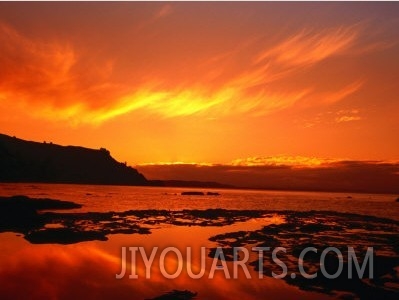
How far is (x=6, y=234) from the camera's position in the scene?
102 ft

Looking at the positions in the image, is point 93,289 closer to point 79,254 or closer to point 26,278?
point 26,278

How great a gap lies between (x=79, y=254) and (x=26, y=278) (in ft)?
20.7

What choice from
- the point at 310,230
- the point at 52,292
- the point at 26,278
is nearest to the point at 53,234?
the point at 26,278

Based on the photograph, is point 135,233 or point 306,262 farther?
point 135,233

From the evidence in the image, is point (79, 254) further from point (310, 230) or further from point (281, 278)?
point (310, 230)

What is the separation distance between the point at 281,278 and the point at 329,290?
103 inches

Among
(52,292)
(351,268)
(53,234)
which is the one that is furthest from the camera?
(53,234)

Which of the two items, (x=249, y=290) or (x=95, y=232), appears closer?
(x=249, y=290)

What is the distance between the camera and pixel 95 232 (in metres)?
33.5

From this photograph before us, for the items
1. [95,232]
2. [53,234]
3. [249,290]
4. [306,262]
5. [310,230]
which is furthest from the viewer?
[310,230]

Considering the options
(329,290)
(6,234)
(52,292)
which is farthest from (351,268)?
(6,234)

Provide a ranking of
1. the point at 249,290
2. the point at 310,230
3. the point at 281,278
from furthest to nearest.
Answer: the point at 310,230, the point at 281,278, the point at 249,290

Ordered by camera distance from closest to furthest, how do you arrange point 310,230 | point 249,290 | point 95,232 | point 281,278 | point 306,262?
point 249,290 → point 281,278 → point 306,262 → point 95,232 → point 310,230

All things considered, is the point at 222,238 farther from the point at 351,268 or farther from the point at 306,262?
the point at 351,268
